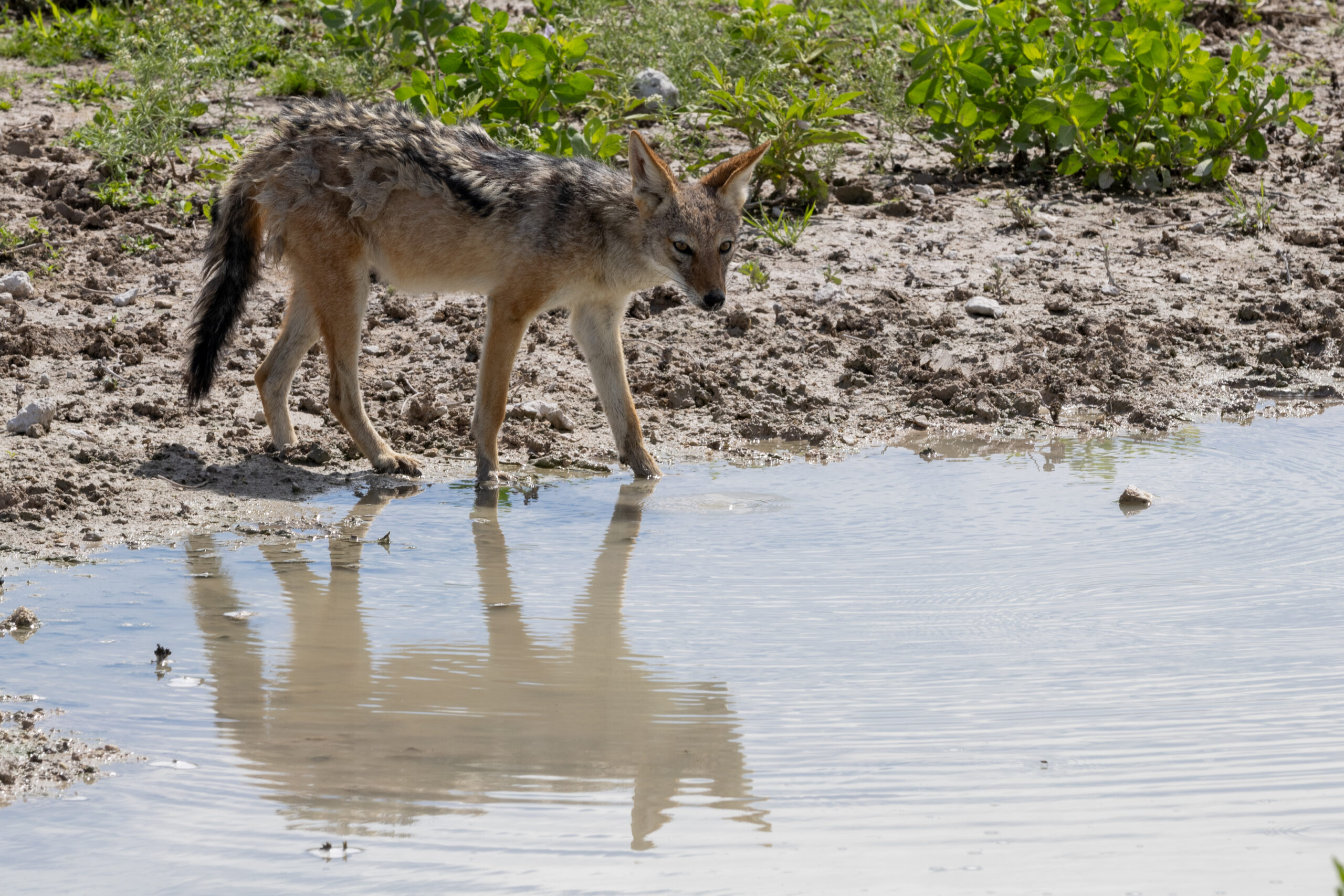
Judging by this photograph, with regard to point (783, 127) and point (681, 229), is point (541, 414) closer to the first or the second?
point (681, 229)

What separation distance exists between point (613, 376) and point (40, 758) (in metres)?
3.58

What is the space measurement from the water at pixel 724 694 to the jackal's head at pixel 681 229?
0.90m

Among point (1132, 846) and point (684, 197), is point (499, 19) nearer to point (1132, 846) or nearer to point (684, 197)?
point (684, 197)

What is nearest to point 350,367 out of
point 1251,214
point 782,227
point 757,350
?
point 757,350

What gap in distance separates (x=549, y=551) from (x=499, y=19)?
4696mm

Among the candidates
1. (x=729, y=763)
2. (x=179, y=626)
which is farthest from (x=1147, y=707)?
(x=179, y=626)

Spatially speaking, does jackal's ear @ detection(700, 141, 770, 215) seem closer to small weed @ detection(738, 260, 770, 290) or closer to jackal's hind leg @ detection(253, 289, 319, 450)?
small weed @ detection(738, 260, 770, 290)

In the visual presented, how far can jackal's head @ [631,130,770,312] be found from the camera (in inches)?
246

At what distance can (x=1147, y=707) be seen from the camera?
3887mm

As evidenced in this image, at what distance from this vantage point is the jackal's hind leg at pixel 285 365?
6.52 m

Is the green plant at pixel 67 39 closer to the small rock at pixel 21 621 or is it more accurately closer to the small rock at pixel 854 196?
the small rock at pixel 854 196

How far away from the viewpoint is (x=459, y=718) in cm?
388

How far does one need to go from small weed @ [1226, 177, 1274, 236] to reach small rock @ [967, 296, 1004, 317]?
2.02m

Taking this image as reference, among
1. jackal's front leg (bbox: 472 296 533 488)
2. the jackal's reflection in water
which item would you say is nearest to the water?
the jackal's reflection in water
